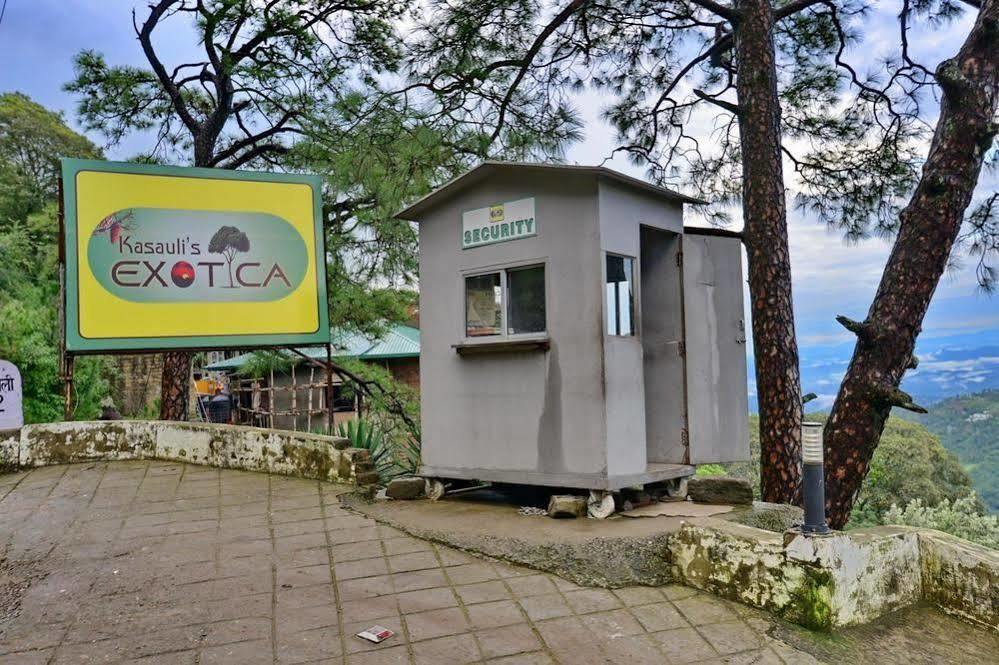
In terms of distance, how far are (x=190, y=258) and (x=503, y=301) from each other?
3.72 meters

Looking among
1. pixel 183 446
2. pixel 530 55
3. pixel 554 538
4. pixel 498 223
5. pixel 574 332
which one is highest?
pixel 530 55

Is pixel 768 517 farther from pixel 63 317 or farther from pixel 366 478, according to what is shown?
pixel 63 317

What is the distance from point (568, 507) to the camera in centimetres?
511

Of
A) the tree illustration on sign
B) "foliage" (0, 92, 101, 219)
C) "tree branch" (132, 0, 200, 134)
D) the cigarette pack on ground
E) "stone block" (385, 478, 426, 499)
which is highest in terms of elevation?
"foliage" (0, 92, 101, 219)

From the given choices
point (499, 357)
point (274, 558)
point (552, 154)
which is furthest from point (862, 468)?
point (274, 558)

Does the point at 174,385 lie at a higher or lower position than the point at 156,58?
lower

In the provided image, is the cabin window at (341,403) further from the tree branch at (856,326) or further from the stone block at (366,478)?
the tree branch at (856,326)

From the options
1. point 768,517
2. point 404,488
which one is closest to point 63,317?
point 404,488

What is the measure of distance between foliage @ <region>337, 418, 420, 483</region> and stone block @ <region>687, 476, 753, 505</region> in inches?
136

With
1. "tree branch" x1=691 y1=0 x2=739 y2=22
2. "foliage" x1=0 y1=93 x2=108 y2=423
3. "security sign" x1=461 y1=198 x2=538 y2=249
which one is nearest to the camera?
"security sign" x1=461 y1=198 x2=538 y2=249

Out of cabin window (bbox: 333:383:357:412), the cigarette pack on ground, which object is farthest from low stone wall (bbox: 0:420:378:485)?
cabin window (bbox: 333:383:357:412)

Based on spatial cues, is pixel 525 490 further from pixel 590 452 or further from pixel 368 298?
pixel 368 298

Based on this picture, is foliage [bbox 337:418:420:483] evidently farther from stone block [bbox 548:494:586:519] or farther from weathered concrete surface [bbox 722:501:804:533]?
weathered concrete surface [bbox 722:501:804:533]

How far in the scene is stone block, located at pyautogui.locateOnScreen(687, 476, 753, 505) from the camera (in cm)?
527
